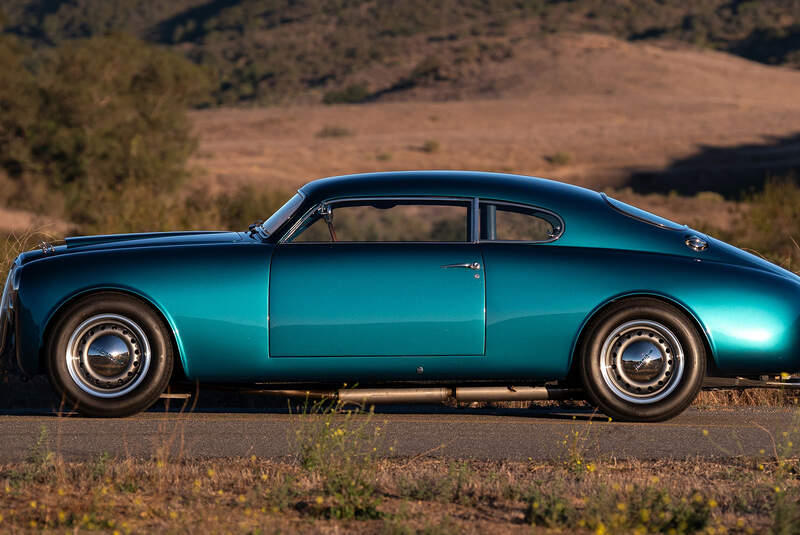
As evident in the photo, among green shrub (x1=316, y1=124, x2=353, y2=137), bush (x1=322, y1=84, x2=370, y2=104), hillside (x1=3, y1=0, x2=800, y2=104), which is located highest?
hillside (x1=3, y1=0, x2=800, y2=104)

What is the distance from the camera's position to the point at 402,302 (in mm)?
7113

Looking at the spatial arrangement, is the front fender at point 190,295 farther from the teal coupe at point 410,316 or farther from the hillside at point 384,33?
the hillside at point 384,33

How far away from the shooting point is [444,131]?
73.2 metres

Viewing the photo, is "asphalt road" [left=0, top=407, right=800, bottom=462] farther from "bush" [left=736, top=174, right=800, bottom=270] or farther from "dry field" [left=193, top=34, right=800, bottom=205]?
"dry field" [left=193, top=34, right=800, bottom=205]

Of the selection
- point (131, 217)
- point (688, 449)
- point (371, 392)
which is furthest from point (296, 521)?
point (131, 217)

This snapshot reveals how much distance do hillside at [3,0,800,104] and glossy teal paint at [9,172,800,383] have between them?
273 ft

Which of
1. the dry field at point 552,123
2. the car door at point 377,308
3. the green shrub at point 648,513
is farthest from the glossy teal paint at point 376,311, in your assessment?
the dry field at point 552,123

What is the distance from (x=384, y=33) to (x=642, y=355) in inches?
4326

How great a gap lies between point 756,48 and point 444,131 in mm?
44789

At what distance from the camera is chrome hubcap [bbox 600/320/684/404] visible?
23.8 ft

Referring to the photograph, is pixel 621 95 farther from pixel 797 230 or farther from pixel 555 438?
pixel 555 438

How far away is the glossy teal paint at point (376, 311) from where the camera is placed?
7105 millimetres

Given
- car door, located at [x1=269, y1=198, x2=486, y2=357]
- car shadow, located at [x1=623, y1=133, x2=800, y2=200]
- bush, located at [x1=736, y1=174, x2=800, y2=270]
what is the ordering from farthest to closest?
1. car shadow, located at [x1=623, y1=133, x2=800, y2=200]
2. bush, located at [x1=736, y1=174, x2=800, y2=270]
3. car door, located at [x1=269, y1=198, x2=486, y2=357]

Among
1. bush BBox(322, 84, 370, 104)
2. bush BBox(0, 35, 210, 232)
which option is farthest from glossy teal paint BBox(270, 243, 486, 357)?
bush BBox(322, 84, 370, 104)
